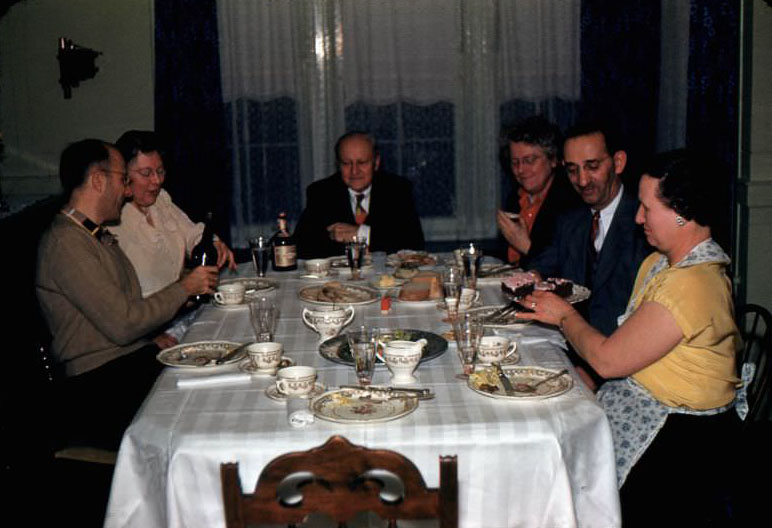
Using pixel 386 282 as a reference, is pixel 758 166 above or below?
above

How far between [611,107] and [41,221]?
3.01 metres

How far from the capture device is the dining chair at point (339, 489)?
135 centimetres

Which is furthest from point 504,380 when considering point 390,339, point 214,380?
point 214,380

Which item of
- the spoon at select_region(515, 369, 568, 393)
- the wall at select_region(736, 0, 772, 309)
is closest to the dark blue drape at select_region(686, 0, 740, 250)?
the wall at select_region(736, 0, 772, 309)

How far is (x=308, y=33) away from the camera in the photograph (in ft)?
15.3

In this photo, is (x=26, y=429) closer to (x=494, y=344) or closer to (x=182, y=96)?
(x=494, y=344)

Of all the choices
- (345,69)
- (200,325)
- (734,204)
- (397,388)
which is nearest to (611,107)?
(734,204)

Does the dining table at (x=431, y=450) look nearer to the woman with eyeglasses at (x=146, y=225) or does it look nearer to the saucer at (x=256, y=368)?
the saucer at (x=256, y=368)

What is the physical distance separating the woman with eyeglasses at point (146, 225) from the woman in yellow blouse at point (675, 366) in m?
1.87

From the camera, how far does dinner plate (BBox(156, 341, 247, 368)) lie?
2.17 metres

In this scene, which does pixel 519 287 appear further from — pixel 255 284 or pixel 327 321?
pixel 255 284

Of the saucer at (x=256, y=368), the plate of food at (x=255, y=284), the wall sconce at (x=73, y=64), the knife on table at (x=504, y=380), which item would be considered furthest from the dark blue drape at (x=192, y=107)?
the knife on table at (x=504, y=380)

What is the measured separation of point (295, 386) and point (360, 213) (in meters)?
2.51

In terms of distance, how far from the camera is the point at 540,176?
380cm
